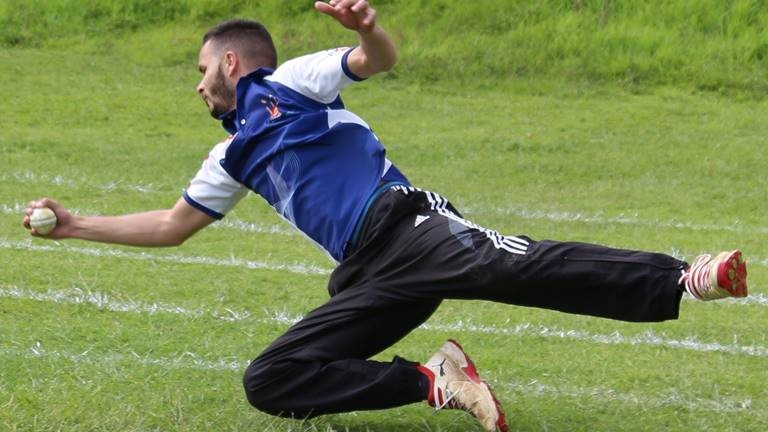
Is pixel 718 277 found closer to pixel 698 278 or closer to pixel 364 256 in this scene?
pixel 698 278

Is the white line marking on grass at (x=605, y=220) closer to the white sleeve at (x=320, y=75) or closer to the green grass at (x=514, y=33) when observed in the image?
the white sleeve at (x=320, y=75)

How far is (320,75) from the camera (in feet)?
17.1

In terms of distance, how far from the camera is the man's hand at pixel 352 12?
481 cm

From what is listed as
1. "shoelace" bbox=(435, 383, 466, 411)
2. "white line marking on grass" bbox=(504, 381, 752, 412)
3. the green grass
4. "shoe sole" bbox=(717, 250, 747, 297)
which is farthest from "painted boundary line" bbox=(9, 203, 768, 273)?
the green grass

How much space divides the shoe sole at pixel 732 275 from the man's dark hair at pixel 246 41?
2028 mm

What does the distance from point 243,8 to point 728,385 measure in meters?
12.3

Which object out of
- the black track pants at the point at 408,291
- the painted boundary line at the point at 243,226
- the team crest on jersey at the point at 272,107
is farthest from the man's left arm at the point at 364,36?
the painted boundary line at the point at 243,226

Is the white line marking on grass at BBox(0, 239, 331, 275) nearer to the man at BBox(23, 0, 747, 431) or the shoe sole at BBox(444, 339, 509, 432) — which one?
the man at BBox(23, 0, 747, 431)

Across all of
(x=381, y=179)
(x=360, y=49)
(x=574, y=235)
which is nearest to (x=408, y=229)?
(x=381, y=179)

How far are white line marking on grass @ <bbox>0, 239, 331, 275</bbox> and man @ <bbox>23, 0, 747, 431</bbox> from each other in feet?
8.72

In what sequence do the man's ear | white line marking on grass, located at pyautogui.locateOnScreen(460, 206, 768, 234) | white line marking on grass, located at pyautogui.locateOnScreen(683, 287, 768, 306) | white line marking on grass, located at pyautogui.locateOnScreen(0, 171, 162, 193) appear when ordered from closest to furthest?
the man's ear < white line marking on grass, located at pyautogui.locateOnScreen(683, 287, 768, 306) < white line marking on grass, located at pyautogui.locateOnScreen(460, 206, 768, 234) < white line marking on grass, located at pyautogui.locateOnScreen(0, 171, 162, 193)

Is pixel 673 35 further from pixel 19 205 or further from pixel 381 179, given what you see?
pixel 381 179

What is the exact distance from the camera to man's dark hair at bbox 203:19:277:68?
556cm

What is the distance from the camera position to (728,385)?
592cm
